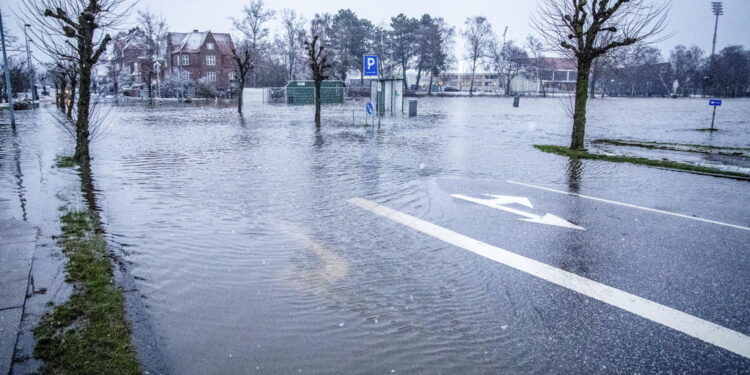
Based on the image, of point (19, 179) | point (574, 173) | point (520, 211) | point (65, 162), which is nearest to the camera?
point (520, 211)

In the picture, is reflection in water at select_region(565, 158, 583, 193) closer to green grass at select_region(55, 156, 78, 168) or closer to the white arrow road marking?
the white arrow road marking

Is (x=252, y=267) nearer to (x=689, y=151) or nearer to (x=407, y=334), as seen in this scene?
(x=407, y=334)

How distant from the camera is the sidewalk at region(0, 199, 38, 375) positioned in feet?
11.2

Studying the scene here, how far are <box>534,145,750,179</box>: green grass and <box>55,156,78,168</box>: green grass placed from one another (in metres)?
13.7

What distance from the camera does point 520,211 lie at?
7895 millimetres

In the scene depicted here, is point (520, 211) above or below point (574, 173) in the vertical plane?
below

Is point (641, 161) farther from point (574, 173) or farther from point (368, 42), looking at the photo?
point (368, 42)

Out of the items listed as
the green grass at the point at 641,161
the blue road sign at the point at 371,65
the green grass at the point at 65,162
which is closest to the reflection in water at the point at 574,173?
the green grass at the point at 641,161

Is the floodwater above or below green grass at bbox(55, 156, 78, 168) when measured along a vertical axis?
below

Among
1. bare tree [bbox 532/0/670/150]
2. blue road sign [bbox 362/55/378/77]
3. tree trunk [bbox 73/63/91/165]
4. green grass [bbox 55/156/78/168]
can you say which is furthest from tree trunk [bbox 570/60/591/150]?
green grass [bbox 55/156/78/168]

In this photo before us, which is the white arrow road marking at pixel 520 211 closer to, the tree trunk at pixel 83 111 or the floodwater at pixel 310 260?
the floodwater at pixel 310 260

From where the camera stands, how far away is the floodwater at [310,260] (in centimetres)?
362

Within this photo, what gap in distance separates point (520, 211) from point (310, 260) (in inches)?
155

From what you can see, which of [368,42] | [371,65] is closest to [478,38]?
[368,42]
